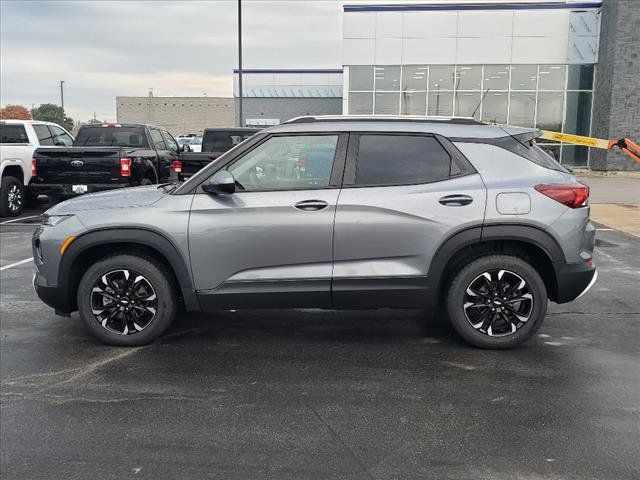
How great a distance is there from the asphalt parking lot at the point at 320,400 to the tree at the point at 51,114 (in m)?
88.4

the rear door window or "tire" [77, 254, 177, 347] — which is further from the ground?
the rear door window

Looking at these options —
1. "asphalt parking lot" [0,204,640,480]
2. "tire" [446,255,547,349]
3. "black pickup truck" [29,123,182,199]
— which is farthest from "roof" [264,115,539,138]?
"black pickup truck" [29,123,182,199]

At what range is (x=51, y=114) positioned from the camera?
91.2m

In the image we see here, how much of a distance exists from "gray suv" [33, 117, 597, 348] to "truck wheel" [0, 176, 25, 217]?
9.00 metres

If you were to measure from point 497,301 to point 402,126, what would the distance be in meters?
1.59

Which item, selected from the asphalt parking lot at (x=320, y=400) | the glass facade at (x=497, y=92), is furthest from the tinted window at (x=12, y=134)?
the glass facade at (x=497, y=92)

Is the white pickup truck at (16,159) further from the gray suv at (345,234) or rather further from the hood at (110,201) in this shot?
the gray suv at (345,234)

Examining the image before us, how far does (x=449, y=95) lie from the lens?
28.5m

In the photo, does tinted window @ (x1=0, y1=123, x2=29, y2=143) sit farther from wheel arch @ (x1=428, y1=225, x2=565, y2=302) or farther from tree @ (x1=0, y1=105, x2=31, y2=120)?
tree @ (x1=0, y1=105, x2=31, y2=120)

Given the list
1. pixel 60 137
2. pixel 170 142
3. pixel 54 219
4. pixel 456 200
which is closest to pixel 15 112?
pixel 60 137

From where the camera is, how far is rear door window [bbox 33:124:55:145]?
564 inches

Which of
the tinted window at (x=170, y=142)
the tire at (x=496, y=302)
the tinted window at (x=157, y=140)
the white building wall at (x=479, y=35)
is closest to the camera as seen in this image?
the tire at (x=496, y=302)

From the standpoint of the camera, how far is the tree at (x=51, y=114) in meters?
86.6

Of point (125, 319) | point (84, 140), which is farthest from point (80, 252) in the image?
point (84, 140)
